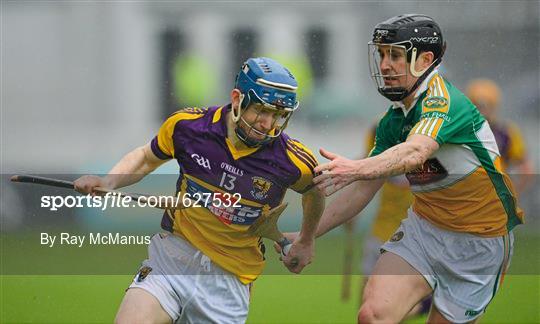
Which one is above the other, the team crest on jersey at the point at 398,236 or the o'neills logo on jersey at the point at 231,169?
the o'neills logo on jersey at the point at 231,169

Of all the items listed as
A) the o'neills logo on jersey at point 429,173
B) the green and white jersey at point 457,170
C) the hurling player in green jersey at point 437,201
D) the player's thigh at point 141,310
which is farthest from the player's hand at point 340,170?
the player's thigh at point 141,310

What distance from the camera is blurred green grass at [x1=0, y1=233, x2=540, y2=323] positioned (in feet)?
19.8

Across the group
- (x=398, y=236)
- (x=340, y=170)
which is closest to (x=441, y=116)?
(x=340, y=170)

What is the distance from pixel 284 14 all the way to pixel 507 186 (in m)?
3.27

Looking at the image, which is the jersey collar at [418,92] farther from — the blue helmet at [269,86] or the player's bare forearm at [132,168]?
the player's bare forearm at [132,168]

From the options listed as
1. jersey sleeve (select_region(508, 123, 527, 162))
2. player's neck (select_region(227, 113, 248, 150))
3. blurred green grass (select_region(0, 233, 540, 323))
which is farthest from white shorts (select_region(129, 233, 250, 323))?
jersey sleeve (select_region(508, 123, 527, 162))

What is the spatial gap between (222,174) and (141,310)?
2.56 ft

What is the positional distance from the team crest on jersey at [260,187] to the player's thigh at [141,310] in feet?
2.36

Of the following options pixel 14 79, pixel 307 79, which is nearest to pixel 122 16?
pixel 14 79

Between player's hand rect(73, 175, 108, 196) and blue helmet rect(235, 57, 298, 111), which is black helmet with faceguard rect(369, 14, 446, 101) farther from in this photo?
player's hand rect(73, 175, 108, 196)

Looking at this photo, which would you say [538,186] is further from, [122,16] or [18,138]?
[18,138]

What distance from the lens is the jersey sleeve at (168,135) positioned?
4.51 m

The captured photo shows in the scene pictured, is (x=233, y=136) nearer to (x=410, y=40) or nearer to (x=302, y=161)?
(x=302, y=161)

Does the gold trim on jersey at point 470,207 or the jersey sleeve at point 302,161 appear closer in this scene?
the jersey sleeve at point 302,161
